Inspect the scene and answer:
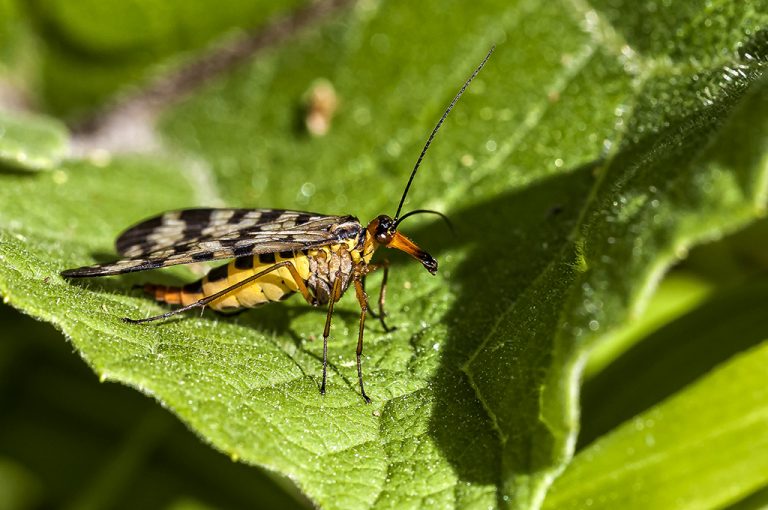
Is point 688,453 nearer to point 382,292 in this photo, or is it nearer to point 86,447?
point 382,292

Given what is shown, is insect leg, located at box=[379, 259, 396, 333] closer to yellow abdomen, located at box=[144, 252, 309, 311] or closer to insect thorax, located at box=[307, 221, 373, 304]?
insect thorax, located at box=[307, 221, 373, 304]

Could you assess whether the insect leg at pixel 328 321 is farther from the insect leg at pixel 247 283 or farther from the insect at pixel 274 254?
the insect leg at pixel 247 283

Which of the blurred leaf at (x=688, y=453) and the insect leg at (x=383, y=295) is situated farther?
the insect leg at (x=383, y=295)

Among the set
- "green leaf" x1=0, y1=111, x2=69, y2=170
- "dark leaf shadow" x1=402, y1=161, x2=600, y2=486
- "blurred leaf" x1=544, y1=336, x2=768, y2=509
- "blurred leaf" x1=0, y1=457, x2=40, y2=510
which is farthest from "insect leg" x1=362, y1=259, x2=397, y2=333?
"blurred leaf" x1=0, y1=457, x2=40, y2=510

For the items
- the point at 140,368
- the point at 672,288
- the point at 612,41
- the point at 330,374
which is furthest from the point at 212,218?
the point at 672,288

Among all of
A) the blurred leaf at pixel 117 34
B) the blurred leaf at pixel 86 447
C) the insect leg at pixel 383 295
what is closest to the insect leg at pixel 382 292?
the insect leg at pixel 383 295
